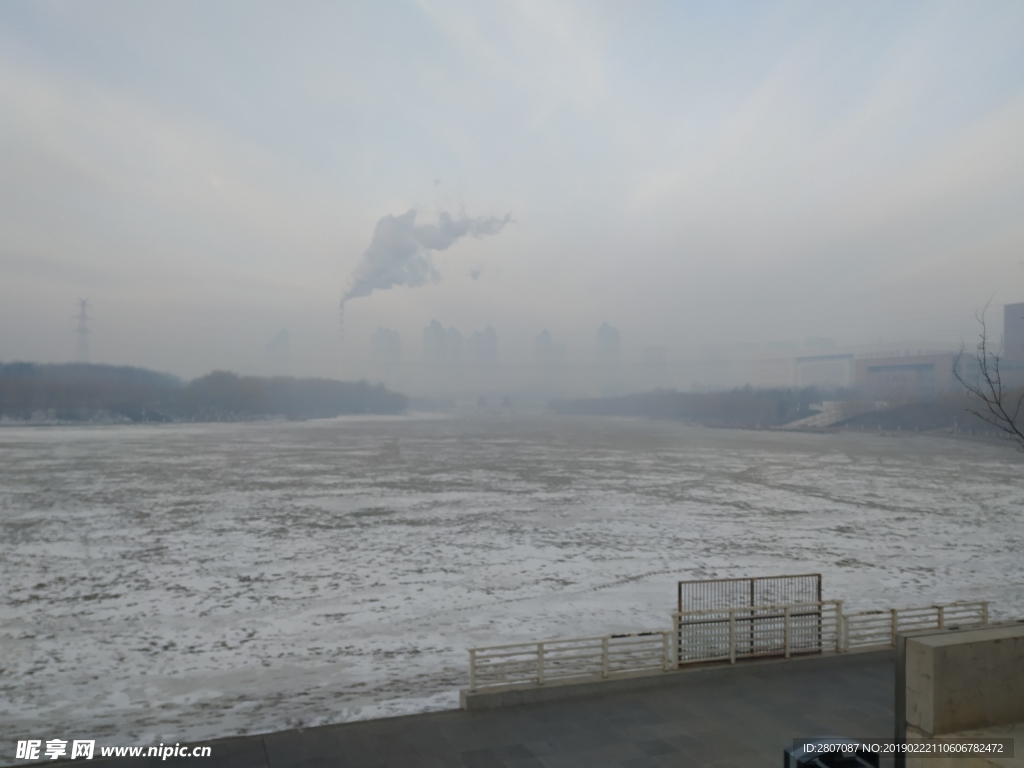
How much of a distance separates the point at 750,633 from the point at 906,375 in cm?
18208

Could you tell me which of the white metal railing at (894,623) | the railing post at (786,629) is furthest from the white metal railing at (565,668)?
the white metal railing at (894,623)

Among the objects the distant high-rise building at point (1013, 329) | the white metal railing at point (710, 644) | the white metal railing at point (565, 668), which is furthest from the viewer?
the distant high-rise building at point (1013, 329)

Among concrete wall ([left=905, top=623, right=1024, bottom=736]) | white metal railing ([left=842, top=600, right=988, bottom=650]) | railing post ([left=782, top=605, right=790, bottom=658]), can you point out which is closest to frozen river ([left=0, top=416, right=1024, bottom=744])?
white metal railing ([left=842, top=600, right=988, bottom=650])

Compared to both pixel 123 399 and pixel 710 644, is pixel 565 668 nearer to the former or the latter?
pixel 710 644

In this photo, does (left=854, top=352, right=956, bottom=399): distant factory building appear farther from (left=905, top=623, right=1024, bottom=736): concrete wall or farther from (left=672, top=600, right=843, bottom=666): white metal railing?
(left=905, top=623, right=1024, bottom=736): concrete wall

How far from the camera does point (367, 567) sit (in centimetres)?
1888

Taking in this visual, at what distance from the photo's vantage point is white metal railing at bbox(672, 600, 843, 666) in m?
10.2

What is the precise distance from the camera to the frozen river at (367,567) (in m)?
11.0

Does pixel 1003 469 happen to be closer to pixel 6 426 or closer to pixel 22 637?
pixel 22 637

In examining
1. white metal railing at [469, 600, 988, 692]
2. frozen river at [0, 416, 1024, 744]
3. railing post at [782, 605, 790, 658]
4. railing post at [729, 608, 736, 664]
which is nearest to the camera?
white metal railing at [469, 600, 988, 692]

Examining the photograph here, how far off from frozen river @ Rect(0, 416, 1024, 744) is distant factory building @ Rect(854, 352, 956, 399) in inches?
4811

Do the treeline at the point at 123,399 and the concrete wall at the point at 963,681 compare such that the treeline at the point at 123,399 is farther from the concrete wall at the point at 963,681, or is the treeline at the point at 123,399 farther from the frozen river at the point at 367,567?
the concrete wall at the point at 963,681

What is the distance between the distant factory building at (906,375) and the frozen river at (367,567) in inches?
4811

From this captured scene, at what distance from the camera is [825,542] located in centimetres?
2281
